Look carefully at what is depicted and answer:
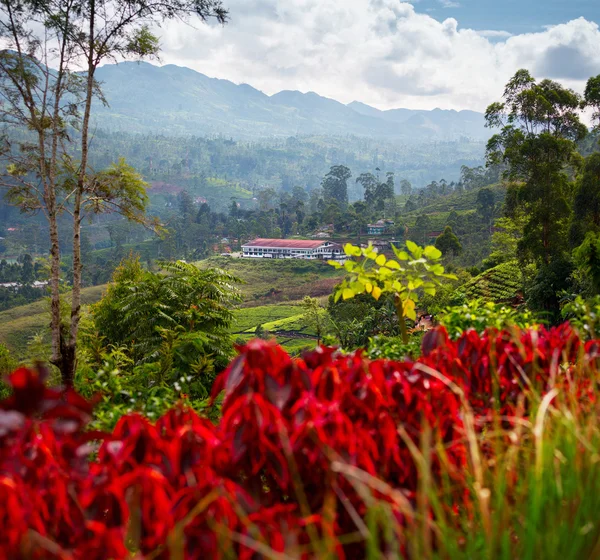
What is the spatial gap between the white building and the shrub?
5437cm

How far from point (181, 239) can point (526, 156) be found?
55.1 m

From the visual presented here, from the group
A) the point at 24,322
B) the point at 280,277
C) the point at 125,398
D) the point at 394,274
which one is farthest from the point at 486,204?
the point at 125,398

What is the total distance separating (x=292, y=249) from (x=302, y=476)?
5716 centimetres

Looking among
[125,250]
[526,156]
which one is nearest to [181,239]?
[125,250]

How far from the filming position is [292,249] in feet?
191

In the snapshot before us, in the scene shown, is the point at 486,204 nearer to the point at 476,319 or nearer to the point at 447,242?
the point at 447,242

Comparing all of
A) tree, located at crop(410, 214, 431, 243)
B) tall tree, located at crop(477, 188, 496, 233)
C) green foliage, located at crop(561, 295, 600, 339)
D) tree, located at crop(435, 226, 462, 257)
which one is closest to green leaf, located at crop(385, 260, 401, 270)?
green foliage, located at crop(561, 295, 600, 339)

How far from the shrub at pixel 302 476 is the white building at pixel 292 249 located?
54.4 m

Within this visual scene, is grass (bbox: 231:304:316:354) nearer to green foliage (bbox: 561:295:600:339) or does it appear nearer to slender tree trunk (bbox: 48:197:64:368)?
slender tree trunk (bbox: 48:197:64:368)

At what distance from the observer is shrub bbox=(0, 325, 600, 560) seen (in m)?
0.91

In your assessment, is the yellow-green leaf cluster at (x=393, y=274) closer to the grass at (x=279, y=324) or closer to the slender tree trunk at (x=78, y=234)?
the slender tree trunk at (x=78, y=234)

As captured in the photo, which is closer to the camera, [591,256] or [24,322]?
[591,256]

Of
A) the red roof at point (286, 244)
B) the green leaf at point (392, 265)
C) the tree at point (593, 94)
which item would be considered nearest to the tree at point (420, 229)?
the red roof at point (286, 244)

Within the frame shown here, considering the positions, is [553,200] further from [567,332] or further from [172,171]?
[172,171]
